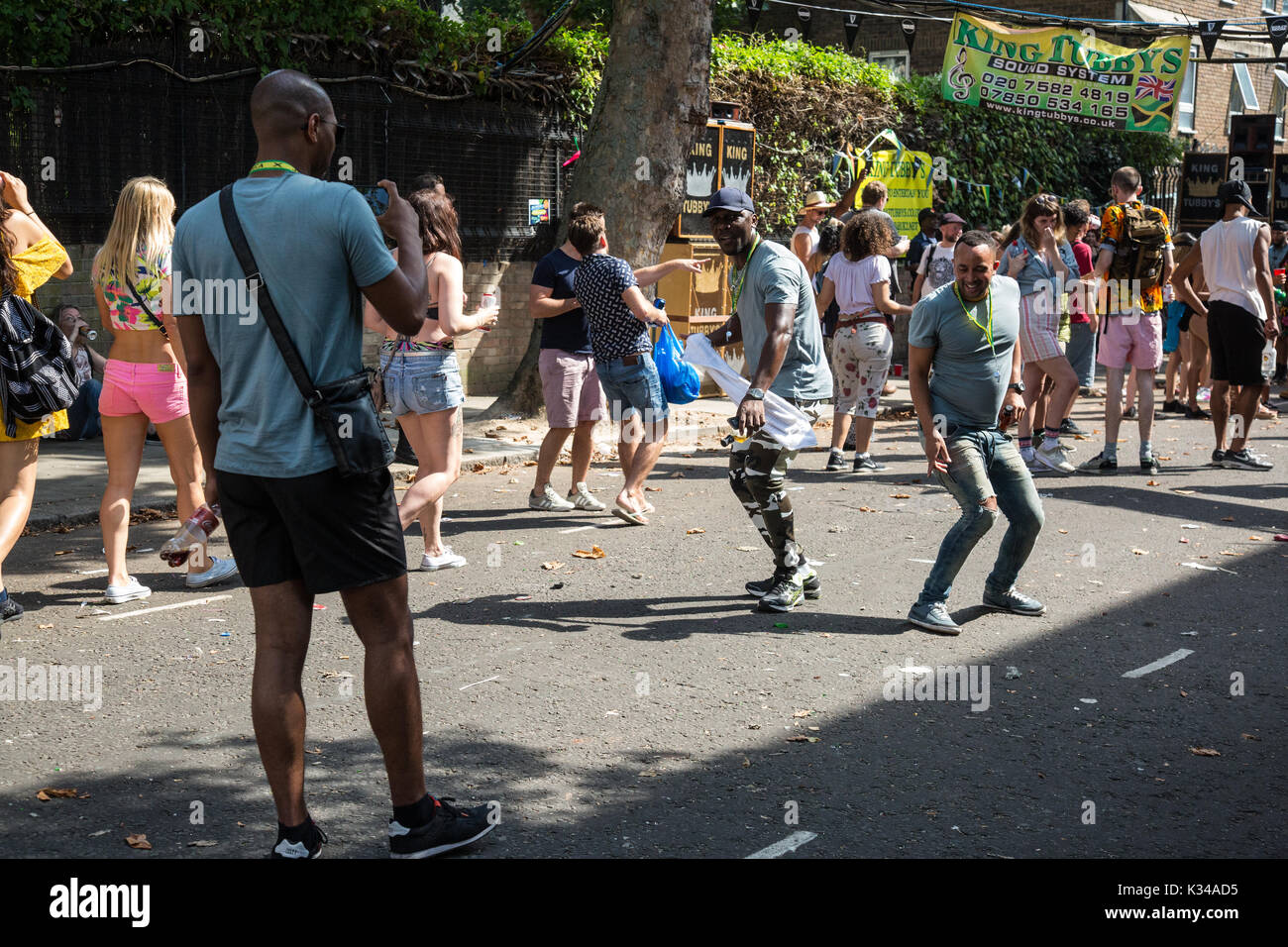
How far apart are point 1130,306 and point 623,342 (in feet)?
16.6

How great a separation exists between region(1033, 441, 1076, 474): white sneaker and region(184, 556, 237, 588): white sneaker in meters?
6.44

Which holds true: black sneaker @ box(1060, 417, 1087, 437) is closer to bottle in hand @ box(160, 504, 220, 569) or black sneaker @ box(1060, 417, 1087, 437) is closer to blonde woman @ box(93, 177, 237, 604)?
blonde woman @ box(93, 177, 237, 604)

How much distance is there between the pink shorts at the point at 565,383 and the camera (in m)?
8.91

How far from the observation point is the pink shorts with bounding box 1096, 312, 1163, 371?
36.7 ft

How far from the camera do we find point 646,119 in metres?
12.0

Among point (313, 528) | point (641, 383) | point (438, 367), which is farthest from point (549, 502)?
point (313, 528)

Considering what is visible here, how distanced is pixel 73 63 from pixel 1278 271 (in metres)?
13.0

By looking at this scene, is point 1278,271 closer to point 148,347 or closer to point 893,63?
point 148,347

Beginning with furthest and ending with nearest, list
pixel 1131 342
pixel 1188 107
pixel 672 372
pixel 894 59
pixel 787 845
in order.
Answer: pixel 894 59, pixel 1188 107, pixel 1131 342, pixel 672 372, pixel 787 845

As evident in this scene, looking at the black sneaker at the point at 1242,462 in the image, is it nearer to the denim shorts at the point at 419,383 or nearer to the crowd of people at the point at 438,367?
the crowd of people at the point at 438,367

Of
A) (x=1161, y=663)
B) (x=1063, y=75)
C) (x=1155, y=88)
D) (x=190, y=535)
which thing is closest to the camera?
(x=190, y=535)

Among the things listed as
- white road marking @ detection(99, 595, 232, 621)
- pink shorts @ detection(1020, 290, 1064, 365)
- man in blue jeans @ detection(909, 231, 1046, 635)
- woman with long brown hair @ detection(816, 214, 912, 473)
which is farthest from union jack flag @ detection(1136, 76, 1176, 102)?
white road marking @ detection(99, 595, 232, 621)

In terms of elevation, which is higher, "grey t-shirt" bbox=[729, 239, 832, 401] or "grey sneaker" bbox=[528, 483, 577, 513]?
"grey t-shirt" bbox=[729, 239, 832, 401]

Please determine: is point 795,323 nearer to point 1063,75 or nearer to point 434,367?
point 434,367
